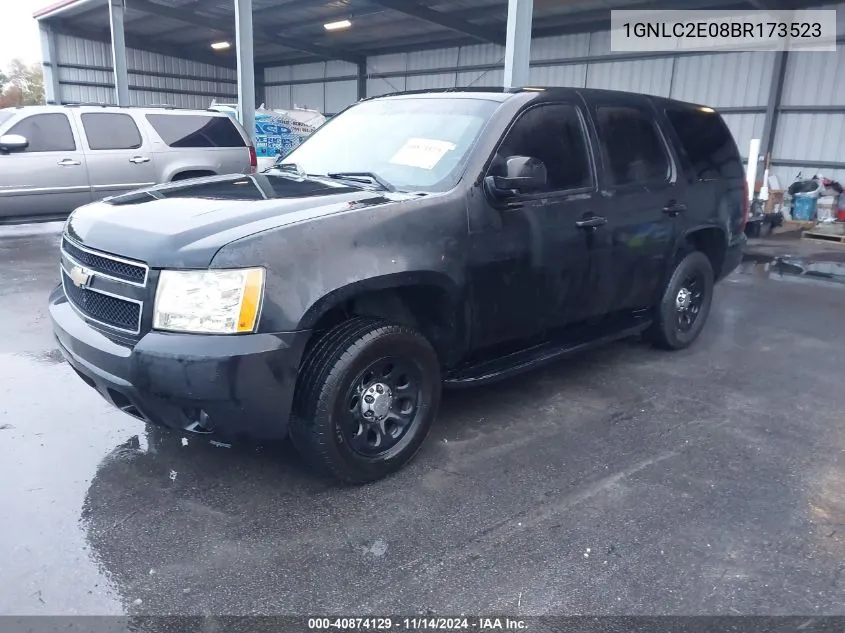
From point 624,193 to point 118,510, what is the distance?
3.47 meters

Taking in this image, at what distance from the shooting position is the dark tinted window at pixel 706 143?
5180 mm

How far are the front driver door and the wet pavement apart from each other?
0.68 metres

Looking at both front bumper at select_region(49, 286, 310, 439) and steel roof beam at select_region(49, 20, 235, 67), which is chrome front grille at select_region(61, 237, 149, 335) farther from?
steel roof beam at select_region(49, 20, 235, 67)

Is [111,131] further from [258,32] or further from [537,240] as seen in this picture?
[258,32]

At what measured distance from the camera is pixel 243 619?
2.42m

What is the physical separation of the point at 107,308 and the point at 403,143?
1856 mm

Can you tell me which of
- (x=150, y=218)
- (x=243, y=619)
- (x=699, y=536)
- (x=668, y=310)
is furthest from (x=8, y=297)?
(x=699, y=536)

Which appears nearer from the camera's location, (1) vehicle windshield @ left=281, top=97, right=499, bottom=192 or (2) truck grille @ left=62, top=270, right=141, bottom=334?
(2) truck grille @ left=62, top=270, right=141, bottom=334

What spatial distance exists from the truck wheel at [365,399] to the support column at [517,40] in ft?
21.7

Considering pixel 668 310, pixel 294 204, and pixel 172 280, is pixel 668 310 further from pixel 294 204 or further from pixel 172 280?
pixel 172 280

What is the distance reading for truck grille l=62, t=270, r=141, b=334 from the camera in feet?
9.66

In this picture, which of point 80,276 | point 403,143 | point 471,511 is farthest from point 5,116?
point 471,511

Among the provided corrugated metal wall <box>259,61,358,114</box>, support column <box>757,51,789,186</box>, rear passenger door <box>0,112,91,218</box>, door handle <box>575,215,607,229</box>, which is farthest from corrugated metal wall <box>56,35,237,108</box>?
door handle <box>575,215,607,229</box>

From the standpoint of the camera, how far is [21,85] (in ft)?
147
